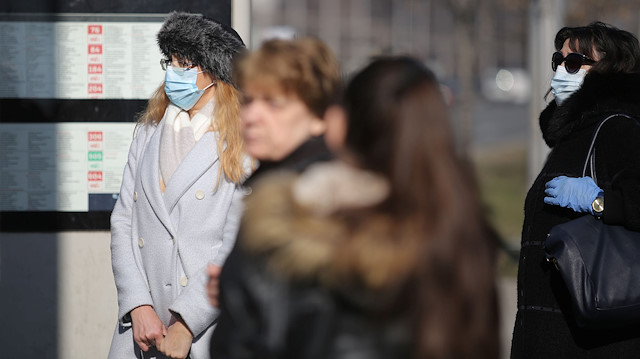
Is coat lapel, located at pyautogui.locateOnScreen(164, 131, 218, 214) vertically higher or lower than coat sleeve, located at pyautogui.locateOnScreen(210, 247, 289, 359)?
higher

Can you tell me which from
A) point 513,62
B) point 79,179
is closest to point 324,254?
point 79,179

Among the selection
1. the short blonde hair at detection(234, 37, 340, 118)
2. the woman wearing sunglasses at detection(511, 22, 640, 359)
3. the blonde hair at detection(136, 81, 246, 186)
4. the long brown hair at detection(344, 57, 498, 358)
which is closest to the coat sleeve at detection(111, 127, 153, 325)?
the blonde hair at detection(136, 81, 246, 186)

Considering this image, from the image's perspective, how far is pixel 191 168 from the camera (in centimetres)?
344

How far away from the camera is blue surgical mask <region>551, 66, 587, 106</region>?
3.83m

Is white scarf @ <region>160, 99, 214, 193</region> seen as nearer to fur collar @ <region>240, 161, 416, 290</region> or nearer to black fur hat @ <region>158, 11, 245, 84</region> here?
black fur hat @ <region>158, 11, 245, 84</region>

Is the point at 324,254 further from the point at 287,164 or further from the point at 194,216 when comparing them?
the point at 194,216

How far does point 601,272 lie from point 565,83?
88 centimetres

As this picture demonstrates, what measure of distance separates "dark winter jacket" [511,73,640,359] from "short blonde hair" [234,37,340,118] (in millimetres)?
1532

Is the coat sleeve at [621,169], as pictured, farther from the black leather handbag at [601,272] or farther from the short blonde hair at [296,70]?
the short blonde hair at [296,70]

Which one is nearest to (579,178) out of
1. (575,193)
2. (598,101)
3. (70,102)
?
(575,193)

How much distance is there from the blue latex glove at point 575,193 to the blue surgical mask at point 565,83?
469 millimetres

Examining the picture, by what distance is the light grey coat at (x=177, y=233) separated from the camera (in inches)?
135

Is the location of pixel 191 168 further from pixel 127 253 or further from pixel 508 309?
pixel 508 309

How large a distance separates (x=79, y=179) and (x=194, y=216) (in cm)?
161
